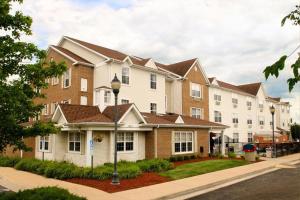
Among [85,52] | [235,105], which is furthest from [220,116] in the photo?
[85,52]

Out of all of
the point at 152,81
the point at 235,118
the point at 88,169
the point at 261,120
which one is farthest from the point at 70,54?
the point at 261,120

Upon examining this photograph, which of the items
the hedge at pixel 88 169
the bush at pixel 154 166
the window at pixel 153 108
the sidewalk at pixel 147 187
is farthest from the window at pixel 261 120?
the bush at pixel 154 166

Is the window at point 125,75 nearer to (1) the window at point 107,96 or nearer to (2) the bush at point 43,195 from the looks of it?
(1) the window at point 107,96

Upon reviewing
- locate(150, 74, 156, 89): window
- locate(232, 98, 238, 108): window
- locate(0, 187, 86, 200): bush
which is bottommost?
locate(0, 187, 86, 200): bush

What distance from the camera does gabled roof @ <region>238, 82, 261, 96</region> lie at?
56.3 meters

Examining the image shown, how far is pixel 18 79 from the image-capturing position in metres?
12.3

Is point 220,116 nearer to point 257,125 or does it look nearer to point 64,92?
point 257,125

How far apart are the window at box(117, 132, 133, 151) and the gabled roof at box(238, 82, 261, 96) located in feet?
116

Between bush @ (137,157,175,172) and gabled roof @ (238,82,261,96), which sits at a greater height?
gabled roof @ (238,82,261,96)

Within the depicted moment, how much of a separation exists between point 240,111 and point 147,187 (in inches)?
1488

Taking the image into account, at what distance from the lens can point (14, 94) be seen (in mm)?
11406

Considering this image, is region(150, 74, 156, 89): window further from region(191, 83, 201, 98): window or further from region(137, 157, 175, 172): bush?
region(137, 157, 175, 172): bush

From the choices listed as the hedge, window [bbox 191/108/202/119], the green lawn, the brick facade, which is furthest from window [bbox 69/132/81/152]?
window [bbox 191/108/202/119]

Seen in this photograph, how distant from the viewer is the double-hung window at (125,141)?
84.0 feet
